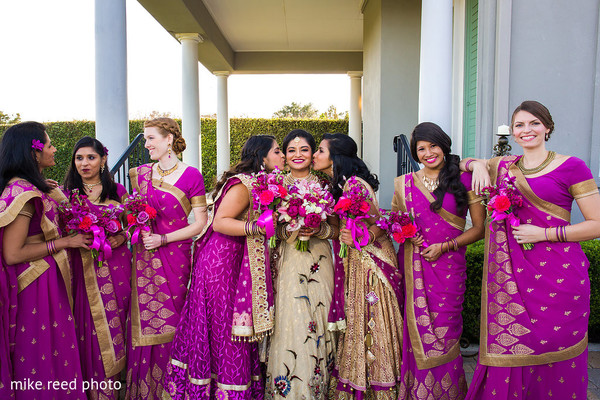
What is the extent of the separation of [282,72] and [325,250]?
13316 mm

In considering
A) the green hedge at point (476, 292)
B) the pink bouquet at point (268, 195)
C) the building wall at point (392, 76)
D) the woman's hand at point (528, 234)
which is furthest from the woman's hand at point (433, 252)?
the building wall at point (392, 76)

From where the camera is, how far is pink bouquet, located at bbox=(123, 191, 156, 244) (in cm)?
326

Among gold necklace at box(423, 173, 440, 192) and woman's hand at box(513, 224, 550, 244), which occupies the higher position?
gold necklace at box(423, 173, 440, 192)

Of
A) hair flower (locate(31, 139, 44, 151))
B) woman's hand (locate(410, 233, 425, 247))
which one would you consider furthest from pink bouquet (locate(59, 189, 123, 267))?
woman's hand (locate(410, 233, 425, 247))

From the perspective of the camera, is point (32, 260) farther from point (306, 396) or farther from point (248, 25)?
point (248, 25)

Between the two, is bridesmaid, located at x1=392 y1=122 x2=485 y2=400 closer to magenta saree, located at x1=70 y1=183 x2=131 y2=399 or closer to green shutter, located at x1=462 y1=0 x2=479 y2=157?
magenta saree, located at x1=70 y1=183 x2=131 y2=399

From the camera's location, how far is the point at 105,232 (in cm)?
333

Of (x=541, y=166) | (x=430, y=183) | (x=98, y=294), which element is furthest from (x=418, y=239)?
(x=98, y=294)

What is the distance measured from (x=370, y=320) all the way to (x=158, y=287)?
1596mm

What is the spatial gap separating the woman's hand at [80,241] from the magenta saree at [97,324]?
0.13m

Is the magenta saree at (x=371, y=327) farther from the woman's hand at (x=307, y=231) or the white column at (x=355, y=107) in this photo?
the white column at (x=355, y=107)

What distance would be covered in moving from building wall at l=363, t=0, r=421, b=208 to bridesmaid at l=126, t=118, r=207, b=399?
18.3 feet

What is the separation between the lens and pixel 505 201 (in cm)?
267

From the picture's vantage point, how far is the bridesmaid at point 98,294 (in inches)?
130
